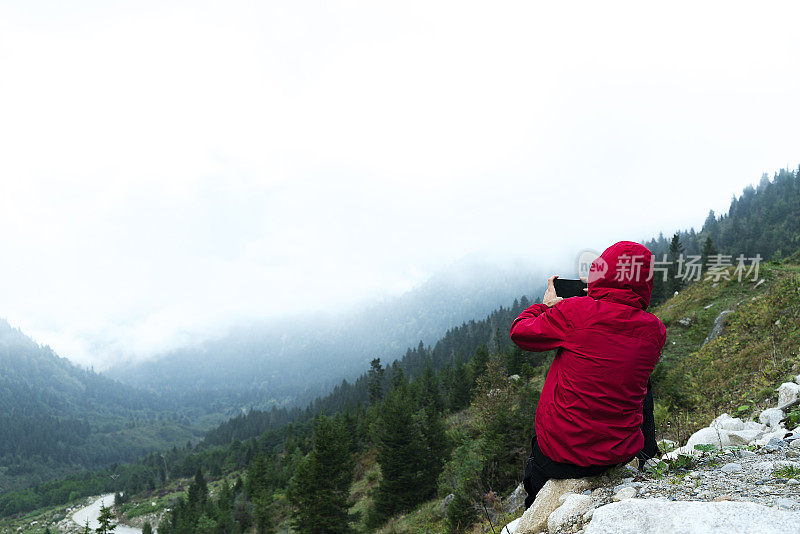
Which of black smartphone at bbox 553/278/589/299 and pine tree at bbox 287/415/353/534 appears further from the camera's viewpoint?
pine tree at bbox 287/415/353/534

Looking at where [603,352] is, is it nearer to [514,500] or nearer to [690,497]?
[690,497]

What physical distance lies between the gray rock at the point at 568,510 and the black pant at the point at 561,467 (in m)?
0.28

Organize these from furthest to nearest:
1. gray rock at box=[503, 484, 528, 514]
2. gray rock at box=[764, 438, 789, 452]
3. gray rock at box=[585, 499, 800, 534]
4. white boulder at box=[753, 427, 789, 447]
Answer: gray rock at box=[503, 484, 528, 514] → white boulder at box=[753, 427, 789, 447] → gray rock at box=[764, 438, 789, 452] → gray rock at box=[585, 499, 800, 534]

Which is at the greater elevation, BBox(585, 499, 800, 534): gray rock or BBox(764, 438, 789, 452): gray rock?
BBox(585, 499, 800, 534): gray rock

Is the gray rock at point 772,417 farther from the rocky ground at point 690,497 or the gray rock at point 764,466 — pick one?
the gray rock at point 764,466

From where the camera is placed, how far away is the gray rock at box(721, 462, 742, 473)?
441 centimetres

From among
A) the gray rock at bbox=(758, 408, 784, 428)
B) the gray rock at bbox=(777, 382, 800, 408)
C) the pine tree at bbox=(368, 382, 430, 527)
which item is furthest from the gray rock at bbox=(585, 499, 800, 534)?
the pine tree at bbox=(368, 382, 430, 527)

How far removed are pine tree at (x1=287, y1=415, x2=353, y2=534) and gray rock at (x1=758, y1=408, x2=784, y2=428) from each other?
24.0m

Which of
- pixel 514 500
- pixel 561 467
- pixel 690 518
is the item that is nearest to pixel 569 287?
pixel 561 467

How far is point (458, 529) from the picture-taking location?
45.9ft

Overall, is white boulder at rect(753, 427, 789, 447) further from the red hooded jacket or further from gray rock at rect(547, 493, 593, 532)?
gray rock at rect(547, 493, 593, 532)

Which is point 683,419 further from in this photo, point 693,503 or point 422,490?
point 422,490

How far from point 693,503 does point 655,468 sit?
61.8 inches

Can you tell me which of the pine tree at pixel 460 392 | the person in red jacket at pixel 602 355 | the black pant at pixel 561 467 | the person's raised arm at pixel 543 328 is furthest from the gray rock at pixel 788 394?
the pine tree at pixel 460 392
